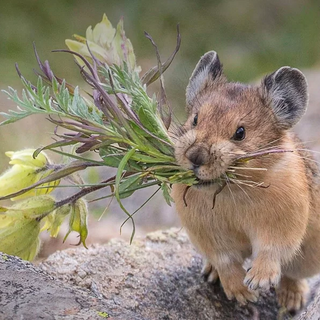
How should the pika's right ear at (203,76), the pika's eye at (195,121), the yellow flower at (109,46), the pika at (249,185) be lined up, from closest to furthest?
the pika at (249,185) < the pika's eye at (195,121) < the yellow flower at (109,46) < the pika's right ear at (203,76)

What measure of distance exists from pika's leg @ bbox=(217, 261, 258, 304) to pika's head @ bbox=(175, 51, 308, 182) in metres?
0.82

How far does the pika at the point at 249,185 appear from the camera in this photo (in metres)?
4.06

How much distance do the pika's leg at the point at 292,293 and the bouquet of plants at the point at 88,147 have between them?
5.82 feet

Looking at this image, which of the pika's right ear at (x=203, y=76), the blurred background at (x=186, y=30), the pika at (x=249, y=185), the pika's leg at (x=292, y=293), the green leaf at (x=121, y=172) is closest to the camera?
the green leaf at (x=121, y=172)

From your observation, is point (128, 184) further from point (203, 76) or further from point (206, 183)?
point (203, 76)

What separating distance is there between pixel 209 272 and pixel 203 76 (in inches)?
56.1

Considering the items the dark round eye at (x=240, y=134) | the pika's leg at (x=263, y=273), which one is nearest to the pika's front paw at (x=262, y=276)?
the pika's leg at (x=263, y=273)

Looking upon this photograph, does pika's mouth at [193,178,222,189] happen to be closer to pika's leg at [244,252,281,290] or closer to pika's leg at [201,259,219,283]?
pika's leg at [244,252,281,290]

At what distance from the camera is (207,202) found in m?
4.38

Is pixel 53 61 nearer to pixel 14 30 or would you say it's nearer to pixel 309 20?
pixel 14 30

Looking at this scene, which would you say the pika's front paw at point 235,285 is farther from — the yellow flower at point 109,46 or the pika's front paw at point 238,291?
the yellow flower at point 109,46

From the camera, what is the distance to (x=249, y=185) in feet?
12.9

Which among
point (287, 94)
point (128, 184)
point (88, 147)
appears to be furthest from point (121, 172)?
point (287, 94)

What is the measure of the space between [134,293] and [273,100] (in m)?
A: 1.55
